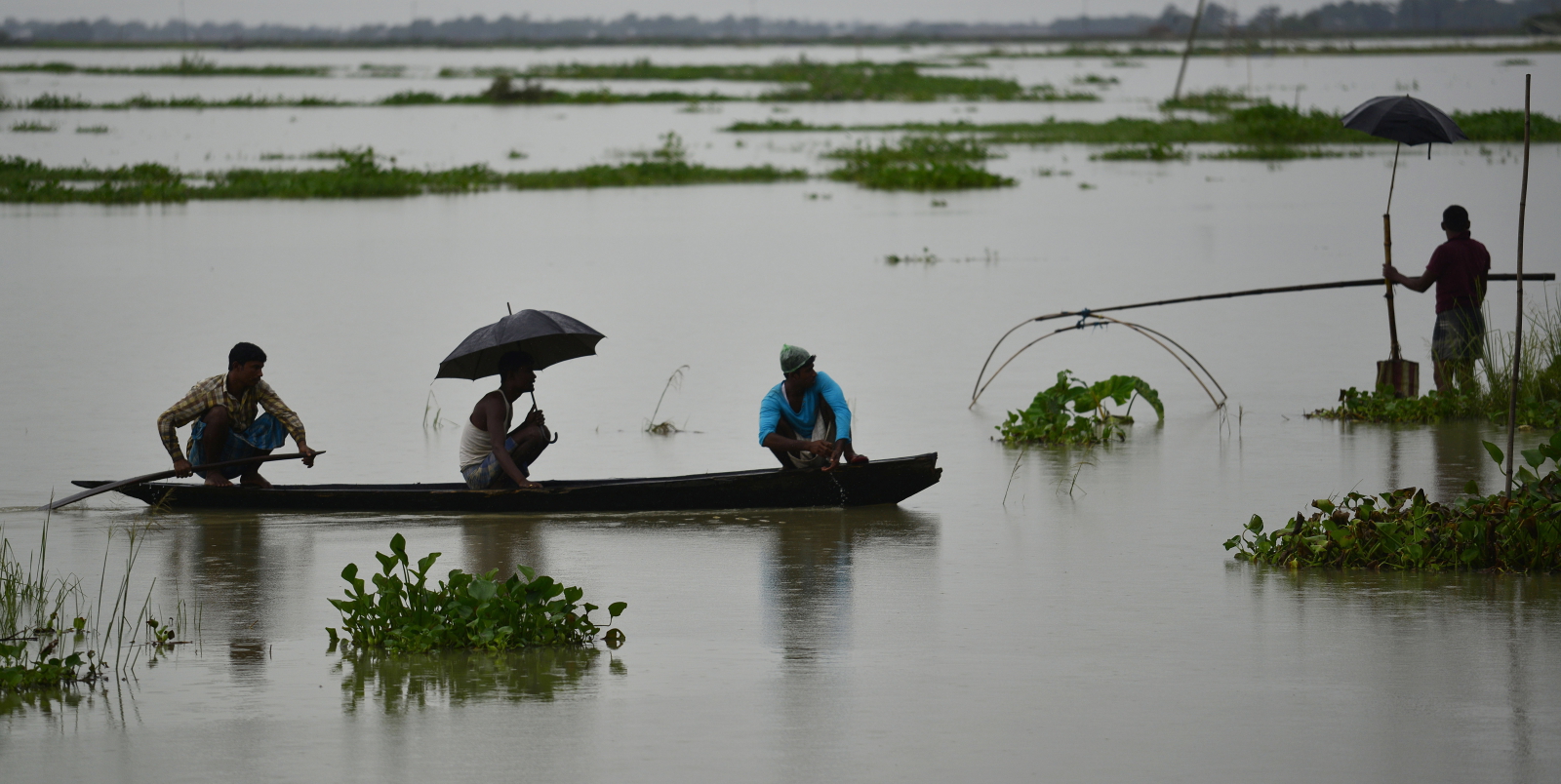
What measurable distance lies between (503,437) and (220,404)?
5.16ft

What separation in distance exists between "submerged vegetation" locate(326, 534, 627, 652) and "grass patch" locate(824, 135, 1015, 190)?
2666cm

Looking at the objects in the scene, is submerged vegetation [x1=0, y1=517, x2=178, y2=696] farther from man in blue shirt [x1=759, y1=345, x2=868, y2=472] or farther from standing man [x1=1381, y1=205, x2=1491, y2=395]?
standing man [x1=1381, y1=205, x2=1491, y2=395]

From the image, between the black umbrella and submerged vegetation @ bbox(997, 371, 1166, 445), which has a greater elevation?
the black umbrella

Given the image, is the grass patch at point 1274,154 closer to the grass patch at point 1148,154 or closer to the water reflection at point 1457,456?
the grass patch at point 1148,154

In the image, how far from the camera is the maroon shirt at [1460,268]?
10.9 meters

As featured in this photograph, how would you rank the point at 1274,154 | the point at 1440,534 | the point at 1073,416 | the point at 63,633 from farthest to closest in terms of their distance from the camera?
the point at 1274,154
the point at 1073,416
the point at 1440,534
the point at 63,633

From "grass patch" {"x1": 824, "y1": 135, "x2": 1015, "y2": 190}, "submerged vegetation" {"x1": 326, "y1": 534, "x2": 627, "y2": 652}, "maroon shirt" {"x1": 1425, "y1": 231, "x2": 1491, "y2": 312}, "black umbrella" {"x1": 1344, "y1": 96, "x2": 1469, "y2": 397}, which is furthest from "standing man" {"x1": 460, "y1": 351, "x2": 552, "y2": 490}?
"grass patch" {"x1": 824, "y1": 135, "x2": 1015, "y2": 190}

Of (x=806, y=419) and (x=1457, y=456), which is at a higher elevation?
(x=806, y=419)

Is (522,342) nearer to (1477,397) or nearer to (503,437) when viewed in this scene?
(503,437)

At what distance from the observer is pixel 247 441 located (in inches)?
352

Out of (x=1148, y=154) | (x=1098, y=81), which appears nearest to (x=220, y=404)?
(x=1148, y=154)

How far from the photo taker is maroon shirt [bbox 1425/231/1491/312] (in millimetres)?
10898

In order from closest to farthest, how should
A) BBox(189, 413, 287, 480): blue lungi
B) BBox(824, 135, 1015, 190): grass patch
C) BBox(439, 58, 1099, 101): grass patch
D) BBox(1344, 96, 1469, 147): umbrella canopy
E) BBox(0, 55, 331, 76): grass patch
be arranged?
BBox(189, 413, 287, 480): blue lungi
BBox(1344, 96, 1469, 147): umbrella canopy
BBox(824, 135, 1015, 190): grass patch
BBox(439, 58, 1099, 101): grass patch
BBox(0, 55, 331, 76): grass patch

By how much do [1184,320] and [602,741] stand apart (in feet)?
41.5
